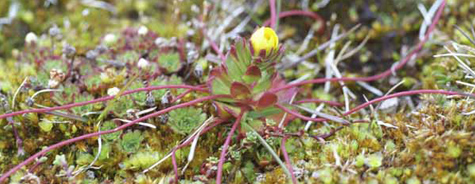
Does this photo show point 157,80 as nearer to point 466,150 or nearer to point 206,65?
point 206,65

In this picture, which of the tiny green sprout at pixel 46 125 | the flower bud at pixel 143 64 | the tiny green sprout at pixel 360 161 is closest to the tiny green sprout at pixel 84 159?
the tiny green sprout at pixel 46 125

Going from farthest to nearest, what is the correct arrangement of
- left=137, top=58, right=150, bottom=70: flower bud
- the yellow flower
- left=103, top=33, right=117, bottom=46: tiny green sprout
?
left=103, top=33, right=117, bottom=46: tiny green sprout < left=137, top=58, right=150, bottom=70: flower bud < the yellow flower

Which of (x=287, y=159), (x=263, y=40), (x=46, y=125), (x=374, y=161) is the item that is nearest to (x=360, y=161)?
(x=374, y=161)

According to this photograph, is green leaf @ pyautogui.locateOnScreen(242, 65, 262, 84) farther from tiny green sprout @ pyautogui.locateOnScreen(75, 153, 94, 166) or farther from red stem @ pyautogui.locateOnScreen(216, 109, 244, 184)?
tiny green sprout @ pyautogui.locateOnScreen(75, 153, 94, 166)

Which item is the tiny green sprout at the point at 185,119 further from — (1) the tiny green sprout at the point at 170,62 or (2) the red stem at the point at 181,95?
(1) the tiny green sprout at the point at 170,62

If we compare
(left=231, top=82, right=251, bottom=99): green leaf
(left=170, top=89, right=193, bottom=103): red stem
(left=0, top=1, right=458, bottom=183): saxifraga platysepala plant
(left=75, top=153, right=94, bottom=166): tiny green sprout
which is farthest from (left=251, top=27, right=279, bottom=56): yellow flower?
(left=75, top=153, right=94, bottom=166): tiny green sprout

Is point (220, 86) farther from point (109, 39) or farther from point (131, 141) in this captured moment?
point (109, 39)

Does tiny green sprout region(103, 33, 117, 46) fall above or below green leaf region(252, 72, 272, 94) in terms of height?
above
